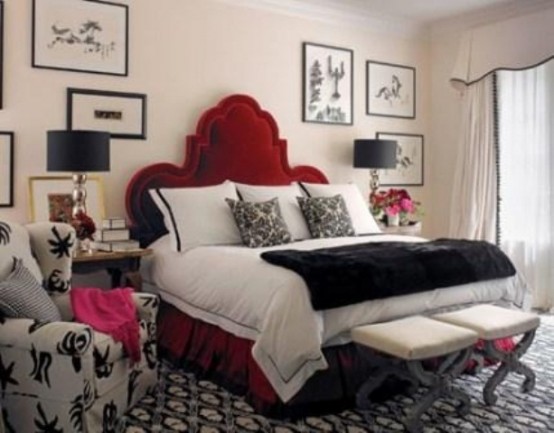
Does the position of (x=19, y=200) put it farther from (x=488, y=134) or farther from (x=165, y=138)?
(x=488, y=134)

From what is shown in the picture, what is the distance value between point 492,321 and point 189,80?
2.96 meters

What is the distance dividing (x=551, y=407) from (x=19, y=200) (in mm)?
3507

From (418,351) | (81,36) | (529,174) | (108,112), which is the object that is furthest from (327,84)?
(418,351)

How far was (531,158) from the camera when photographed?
5441 mm

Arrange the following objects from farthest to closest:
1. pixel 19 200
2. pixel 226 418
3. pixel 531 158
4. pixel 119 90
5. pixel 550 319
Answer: pixel 531 158, pixel 550 319, pixel 119 90, pixel 19 200, pixel 226 418

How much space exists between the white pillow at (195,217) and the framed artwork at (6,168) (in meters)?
0.94

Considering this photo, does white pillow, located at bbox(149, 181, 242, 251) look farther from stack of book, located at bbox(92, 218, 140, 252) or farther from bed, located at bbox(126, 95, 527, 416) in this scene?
stack of book, located at bbox(92, 218, 140, 252)

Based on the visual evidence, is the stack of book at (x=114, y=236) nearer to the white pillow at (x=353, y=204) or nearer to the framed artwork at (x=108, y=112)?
the framed artwork at (x=108, y=112)

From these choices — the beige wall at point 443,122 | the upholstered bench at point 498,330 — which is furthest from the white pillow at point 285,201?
the beige wall at point 443,122

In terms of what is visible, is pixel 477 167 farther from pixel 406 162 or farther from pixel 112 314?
pixel 112 314

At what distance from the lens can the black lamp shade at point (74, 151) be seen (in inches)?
144

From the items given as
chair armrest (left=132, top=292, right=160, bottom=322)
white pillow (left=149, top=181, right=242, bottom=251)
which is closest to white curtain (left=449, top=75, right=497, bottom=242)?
white pillow (left=149, top=181, right=242, bottom=251)

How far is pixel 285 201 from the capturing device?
14.9 ft

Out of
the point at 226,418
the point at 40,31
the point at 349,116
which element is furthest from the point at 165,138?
the point at 226,418
